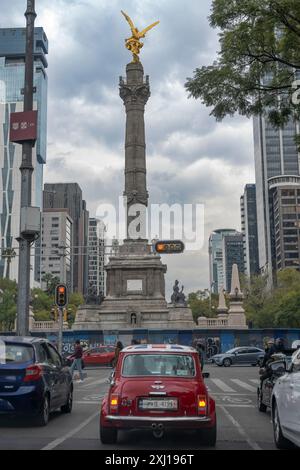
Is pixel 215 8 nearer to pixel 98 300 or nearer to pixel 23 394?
pixel 23 394

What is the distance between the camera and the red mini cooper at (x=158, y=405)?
8.83m

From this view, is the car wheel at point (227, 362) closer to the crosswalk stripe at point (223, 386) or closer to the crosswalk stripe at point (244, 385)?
the crosswalk stripe at point (244, 385)

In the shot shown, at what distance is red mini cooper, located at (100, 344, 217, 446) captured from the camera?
883 cm

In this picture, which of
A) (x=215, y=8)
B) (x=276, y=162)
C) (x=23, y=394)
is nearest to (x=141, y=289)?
(x=215, y=8)

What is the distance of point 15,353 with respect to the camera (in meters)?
11.8

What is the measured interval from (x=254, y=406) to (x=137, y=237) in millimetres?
43150

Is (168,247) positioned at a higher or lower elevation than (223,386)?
higher

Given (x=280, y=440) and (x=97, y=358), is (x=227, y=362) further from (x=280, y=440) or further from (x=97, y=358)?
(x=280, y=440)

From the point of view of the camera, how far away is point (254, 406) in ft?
50.5

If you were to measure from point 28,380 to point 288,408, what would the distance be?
5186 mm

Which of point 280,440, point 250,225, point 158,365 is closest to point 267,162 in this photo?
point 250,225

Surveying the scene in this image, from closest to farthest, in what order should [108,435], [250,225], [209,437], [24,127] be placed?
1. [209,437]
2. [108,435]
3. [24,127]
4. [250,225]

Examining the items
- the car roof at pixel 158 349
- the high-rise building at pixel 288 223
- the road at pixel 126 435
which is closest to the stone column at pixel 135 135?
the road at pixel 126 435

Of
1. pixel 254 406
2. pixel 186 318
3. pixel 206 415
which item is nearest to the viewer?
pixel 206 415
